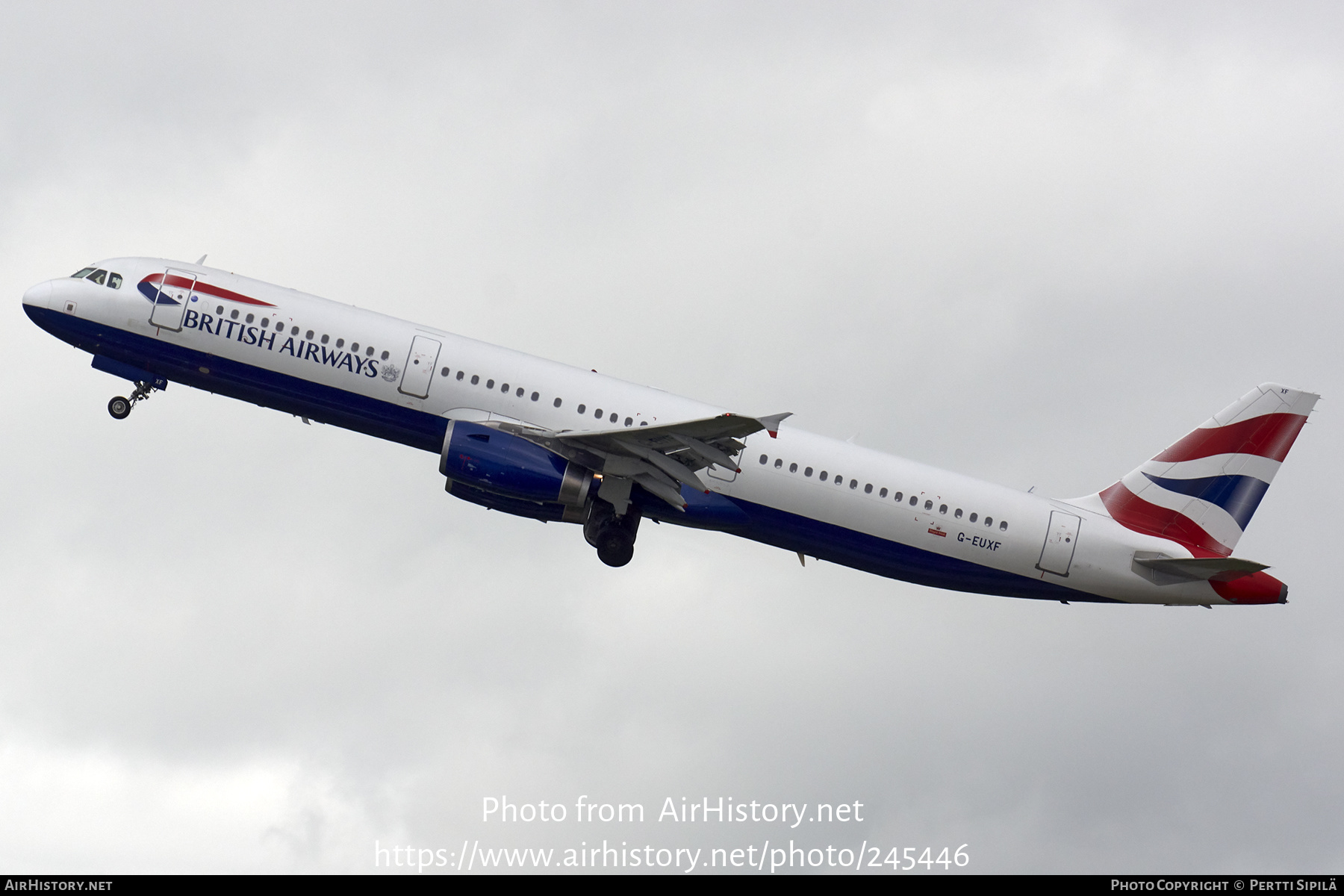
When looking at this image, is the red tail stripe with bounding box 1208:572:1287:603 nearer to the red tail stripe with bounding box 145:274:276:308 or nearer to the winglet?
the winglet

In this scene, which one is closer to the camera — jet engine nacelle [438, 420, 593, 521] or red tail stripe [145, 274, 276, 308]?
jet engine nacelle [438, 420, 593, 521]

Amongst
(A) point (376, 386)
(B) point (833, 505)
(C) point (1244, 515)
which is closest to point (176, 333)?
(A) point (376, 386)

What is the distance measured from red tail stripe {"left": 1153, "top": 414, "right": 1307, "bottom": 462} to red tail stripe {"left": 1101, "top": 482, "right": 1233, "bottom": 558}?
1829 millimetres

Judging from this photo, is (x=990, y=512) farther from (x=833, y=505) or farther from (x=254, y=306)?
(x=254, y=306)

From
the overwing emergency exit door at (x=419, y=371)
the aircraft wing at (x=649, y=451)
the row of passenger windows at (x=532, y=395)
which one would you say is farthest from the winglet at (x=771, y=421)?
the overwing emergency exit door at (x=419, y=371)

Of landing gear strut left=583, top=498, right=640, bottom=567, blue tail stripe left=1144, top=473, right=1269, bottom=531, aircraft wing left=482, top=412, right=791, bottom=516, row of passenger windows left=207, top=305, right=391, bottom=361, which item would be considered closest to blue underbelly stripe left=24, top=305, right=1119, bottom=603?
landing gear strut left=583, top=498, right=640, bottom=567

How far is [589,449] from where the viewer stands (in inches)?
1426

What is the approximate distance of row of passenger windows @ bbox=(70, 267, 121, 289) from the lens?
37344mm

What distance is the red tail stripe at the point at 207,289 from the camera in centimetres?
3706

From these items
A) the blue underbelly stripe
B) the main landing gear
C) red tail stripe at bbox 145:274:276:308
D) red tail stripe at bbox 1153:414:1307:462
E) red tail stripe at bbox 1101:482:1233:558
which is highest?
red tail stripe at bbox 1153:414:1307:462

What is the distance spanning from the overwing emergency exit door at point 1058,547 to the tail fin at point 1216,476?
2.30 m

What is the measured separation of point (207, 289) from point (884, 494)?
20588mm

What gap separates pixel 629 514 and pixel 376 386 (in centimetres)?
813

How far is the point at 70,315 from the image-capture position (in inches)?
1460
